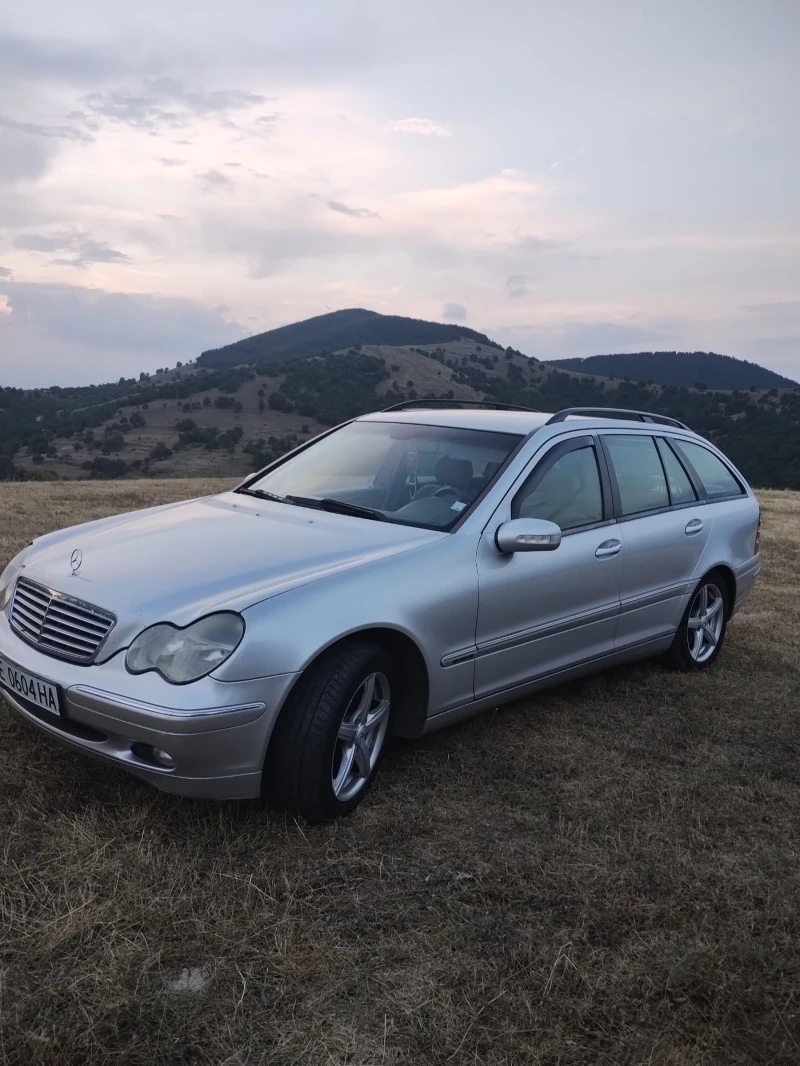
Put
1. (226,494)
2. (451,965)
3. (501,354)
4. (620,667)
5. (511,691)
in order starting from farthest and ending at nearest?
(501,354) → (620,667) → (226,494) → (511,691) → (451,965)

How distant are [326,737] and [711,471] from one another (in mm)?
3731

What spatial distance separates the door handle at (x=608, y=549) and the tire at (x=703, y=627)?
0.99m

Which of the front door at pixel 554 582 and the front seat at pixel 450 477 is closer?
→ the front door at pixel 554 582

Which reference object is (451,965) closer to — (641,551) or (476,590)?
(476,590)

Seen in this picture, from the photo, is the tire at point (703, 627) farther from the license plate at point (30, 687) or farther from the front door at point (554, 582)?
the license plate at point (30, 687)

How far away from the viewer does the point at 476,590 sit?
3.83m

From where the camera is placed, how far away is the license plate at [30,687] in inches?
125

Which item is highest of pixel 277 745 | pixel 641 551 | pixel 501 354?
pixel 501 354

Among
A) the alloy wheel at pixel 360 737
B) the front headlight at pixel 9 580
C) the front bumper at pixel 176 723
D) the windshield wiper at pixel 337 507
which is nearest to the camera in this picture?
the front bumper at pixel 176 723

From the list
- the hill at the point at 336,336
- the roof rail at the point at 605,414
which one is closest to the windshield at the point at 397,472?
the roof rail at the point at 605,414

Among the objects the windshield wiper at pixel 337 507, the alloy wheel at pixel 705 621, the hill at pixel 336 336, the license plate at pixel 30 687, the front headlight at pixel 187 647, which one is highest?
the hill at pixel 336 336

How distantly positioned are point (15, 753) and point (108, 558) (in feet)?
3.07

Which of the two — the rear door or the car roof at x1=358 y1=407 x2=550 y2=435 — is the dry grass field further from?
the car roof at x1=358 y1=407 x2=550 y2=435

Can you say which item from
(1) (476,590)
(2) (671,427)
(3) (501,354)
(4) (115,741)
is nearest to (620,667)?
(2) (671,427)
